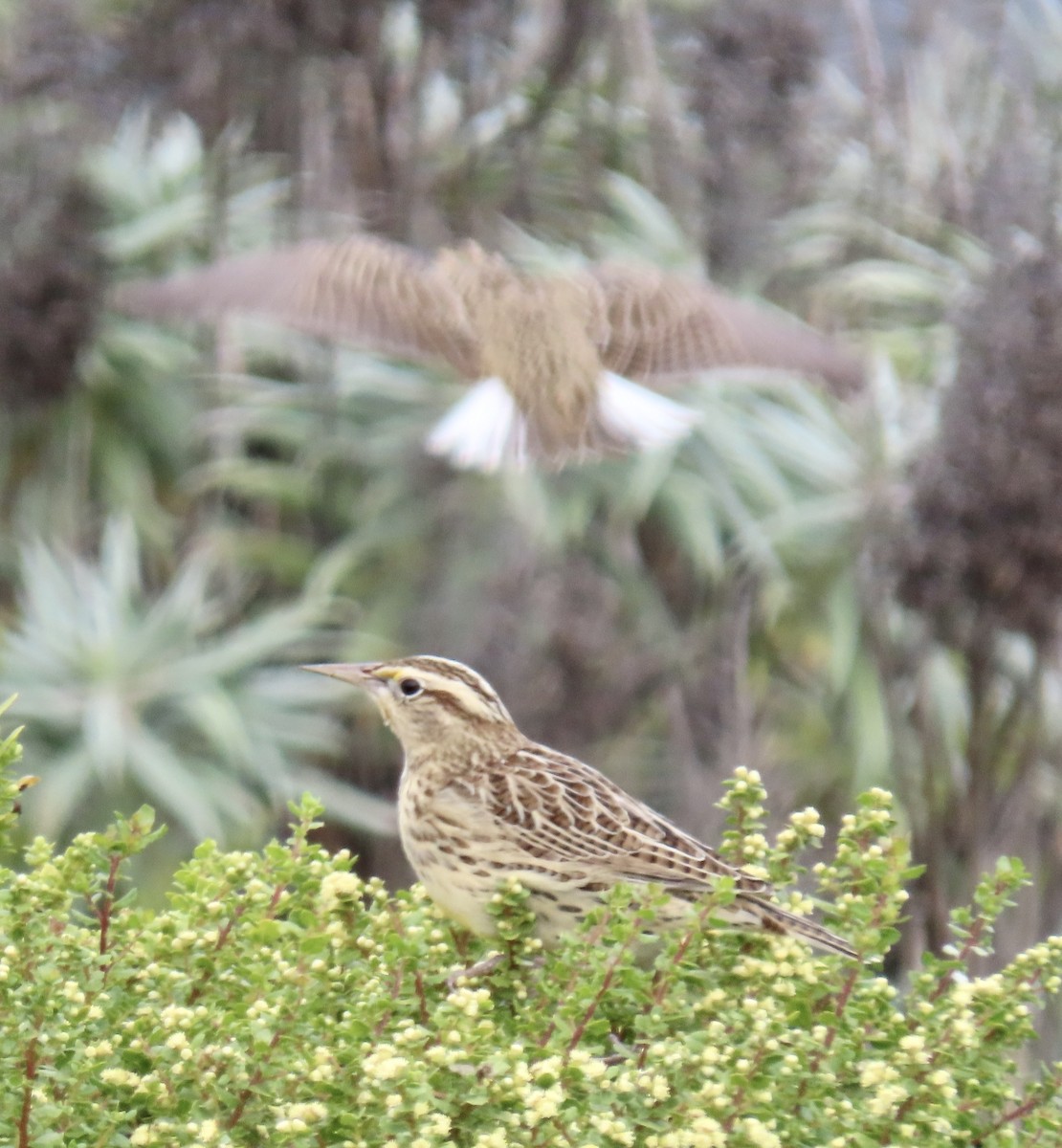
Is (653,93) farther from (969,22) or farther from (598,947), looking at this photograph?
(598,947)

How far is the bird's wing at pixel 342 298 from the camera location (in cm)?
521

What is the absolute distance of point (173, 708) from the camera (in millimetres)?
6660

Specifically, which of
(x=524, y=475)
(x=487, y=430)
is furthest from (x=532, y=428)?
A: (x=524, y=475)

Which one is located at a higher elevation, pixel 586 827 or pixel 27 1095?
pixel 586 827

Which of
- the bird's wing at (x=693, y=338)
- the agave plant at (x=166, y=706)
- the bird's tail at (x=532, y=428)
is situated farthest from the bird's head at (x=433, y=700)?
the agave plant at (x=166, y=706)

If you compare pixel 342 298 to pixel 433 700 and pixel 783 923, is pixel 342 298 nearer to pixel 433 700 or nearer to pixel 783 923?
pixel 433 700

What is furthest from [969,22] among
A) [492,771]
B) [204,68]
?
[492,771]

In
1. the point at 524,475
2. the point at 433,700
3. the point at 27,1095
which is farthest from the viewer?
the point at 524,475

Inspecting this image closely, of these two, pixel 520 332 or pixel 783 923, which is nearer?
pixel 783 923

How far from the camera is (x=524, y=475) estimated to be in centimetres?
728

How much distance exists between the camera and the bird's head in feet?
10.1

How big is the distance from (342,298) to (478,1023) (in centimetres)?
357

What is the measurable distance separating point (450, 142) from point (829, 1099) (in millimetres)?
8044

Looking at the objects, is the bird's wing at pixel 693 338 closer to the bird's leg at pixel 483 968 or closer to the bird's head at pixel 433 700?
the bird's head at pixel 433 700
